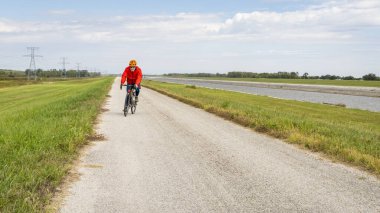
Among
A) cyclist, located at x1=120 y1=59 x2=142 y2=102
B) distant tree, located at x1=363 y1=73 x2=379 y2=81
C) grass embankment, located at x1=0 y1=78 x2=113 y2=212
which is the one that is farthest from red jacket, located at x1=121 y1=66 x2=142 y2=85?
distant tree, located at x1=363 y1=73 x2=379 y2=81

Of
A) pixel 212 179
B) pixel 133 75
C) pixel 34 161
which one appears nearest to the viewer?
pixel 212 179

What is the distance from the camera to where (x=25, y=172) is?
670 centimetres

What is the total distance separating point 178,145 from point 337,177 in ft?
14.2

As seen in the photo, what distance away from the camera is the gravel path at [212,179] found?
5.77 metres

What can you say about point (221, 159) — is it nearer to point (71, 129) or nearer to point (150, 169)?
point (150, 169)

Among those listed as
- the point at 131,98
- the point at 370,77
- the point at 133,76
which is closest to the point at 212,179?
the point at 131,98

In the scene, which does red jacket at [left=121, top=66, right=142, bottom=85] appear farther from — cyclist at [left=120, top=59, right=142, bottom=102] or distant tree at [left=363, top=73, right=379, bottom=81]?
distant tree at [left=363, top=73, right=379, bottom=81]

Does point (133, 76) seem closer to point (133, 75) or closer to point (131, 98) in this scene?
point (133, 75)

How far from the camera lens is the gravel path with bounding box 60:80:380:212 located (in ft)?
18.9

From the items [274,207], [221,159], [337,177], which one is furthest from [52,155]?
[337,177]

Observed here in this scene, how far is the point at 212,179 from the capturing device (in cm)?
715

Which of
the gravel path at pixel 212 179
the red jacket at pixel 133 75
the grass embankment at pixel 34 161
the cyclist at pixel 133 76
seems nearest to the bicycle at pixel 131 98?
the cyclist at pixel 133 76

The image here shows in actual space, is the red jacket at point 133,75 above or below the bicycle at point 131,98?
above

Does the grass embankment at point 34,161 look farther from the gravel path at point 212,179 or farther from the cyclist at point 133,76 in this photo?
the cyclist at point 133,76
